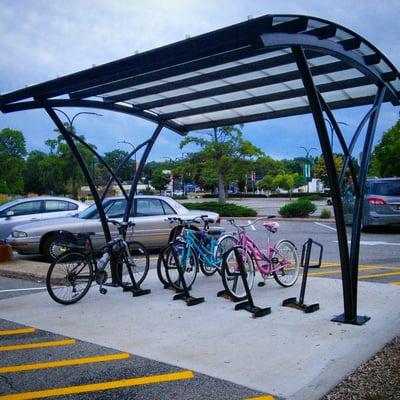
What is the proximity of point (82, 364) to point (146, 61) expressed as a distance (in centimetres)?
312

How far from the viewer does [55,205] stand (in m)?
13.8

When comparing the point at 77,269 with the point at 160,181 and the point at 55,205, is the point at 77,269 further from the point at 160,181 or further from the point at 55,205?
the point at 160,181

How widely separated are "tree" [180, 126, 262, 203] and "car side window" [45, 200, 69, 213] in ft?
74.8

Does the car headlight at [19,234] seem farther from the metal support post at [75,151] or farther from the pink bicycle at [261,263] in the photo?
the pink bicycle at [261,263]

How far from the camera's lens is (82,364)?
14.7 feet

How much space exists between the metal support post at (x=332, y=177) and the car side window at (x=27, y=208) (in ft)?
32.7

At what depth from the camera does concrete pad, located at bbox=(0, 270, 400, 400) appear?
4.14 metres

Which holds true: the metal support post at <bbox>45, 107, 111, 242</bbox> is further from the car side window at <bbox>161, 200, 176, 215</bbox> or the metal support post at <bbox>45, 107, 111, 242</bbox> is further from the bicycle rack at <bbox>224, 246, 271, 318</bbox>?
the car side window at <bbox>161, 200, 176, 215</bbox>

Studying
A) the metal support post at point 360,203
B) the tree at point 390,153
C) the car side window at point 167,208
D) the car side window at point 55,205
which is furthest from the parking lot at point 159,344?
the tree at point 390,153

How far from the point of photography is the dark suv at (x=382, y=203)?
15391mm

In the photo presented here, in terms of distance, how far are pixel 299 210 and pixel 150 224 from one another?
1385 cm

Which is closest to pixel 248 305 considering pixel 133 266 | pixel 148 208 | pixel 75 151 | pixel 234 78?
pixel 133 266

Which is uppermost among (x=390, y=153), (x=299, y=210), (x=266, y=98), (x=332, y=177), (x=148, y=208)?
(x=390, y=153)

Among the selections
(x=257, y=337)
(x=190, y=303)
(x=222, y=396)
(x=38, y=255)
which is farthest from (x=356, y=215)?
(x=38, y=255)
